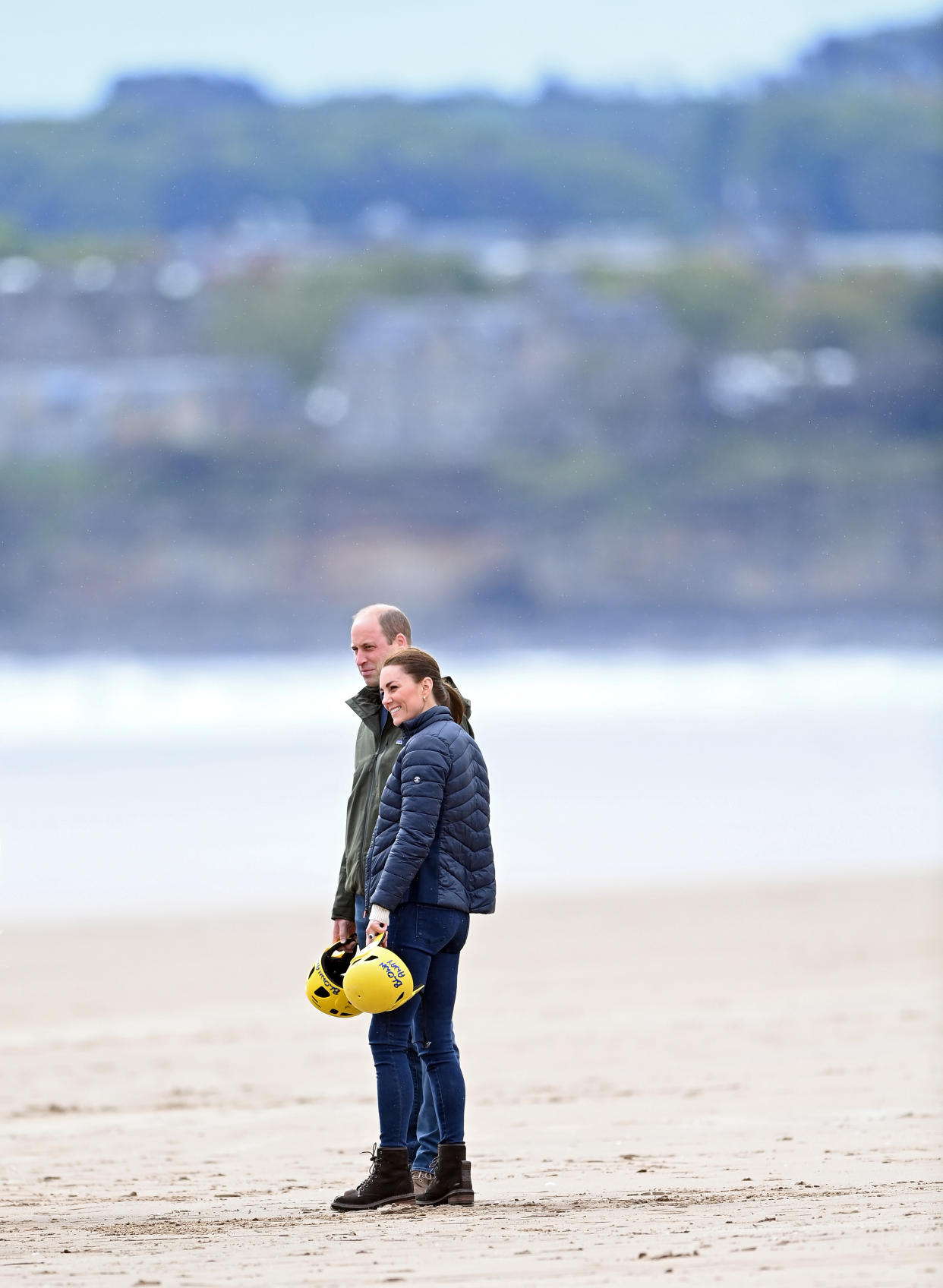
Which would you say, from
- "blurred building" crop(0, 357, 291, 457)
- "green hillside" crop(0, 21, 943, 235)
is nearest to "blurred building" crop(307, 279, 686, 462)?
"blurred building" crop(0, 357, 291, 457)

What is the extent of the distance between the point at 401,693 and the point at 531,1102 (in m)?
1.87

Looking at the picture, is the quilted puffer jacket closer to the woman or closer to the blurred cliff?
the woman

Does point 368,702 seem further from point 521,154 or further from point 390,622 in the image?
point 521,154

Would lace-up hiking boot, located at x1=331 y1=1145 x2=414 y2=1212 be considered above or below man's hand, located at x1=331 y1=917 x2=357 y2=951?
below

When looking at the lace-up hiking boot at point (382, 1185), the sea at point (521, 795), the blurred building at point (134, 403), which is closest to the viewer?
the lace-up hiking boot at point (382, 1185)

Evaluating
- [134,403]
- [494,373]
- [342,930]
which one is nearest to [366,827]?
[342,930]

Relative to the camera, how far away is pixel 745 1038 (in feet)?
19.0

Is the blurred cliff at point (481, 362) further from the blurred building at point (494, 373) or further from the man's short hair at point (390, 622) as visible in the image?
the man's short hair at point (390, 622)

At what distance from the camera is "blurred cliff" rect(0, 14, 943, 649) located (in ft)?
157

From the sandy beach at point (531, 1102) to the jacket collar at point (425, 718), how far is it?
949mm

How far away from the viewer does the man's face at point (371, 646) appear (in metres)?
3.75

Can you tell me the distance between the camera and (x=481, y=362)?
53.5 metres

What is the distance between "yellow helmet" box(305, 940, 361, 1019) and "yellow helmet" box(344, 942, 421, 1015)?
0.68ft

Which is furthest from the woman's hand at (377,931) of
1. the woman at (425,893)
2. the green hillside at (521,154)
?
the green hillside at (521,154)
